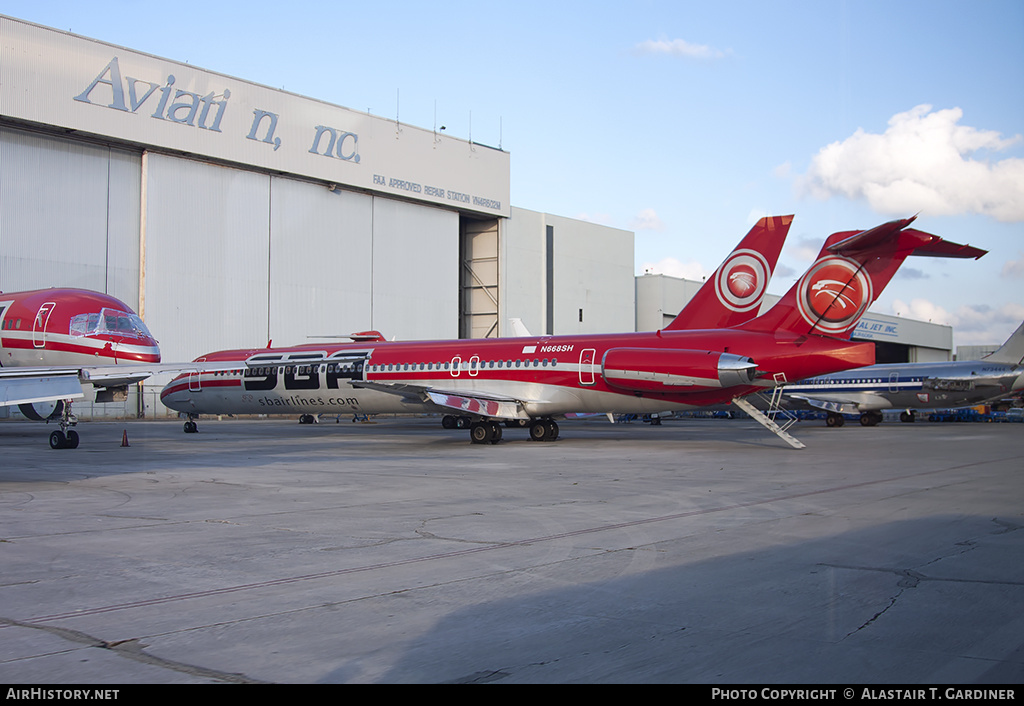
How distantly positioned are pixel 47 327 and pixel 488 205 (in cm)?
3497

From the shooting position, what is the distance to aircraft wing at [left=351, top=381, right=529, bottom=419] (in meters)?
22.5

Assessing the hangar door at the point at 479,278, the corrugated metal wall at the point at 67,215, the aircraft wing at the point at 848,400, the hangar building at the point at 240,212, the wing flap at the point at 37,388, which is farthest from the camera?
the hangar door at the point at 479,278

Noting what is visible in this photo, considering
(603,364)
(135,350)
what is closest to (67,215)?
(135,350)

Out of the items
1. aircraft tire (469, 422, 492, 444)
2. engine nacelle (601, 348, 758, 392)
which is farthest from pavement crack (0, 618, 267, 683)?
aircraft tire (469, 422, 492, 444)

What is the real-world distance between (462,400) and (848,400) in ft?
76.2

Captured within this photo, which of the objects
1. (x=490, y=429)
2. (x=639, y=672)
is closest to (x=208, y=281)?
(x=490, y=429)

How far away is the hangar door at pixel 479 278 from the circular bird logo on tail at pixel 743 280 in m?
29.2

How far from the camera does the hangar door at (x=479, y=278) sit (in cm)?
5534

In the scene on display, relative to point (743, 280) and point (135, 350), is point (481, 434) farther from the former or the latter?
point (743, 280)

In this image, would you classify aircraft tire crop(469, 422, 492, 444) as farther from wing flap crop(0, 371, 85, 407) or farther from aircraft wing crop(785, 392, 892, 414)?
aircraft wing crop(785, 392, 892, 414)

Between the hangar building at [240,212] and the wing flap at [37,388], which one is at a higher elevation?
the hangar building at [240,212]

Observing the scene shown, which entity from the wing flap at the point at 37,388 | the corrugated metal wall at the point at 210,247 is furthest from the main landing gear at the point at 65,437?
the corrugated metal wall at the point at 210,247

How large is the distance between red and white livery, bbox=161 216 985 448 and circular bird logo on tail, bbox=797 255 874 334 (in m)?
0.02

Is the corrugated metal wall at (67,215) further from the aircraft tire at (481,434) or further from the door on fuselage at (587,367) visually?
the door on fuselage at (587,367)
